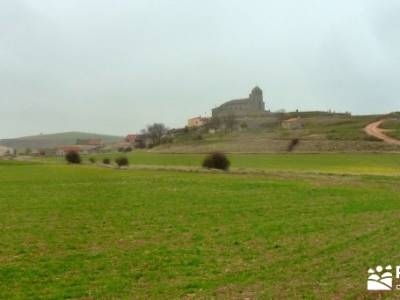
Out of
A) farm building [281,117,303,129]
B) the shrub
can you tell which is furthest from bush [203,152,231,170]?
farm building [281,117,303,129]

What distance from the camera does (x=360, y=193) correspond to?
107 feet

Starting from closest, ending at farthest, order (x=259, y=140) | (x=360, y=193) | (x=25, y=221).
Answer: (x=25, y=221)
(x=360, y=193)
(x=259, y=140)

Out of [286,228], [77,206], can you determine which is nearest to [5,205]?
[77,206]

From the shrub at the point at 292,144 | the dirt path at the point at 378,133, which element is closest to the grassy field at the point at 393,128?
the dirt path at the point at 378,133

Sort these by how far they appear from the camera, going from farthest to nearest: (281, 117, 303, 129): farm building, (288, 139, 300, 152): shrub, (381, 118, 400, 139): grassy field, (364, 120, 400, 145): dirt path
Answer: (281, 117, 303, 129): farm building → (381, 118, 400, 139): grassy field → (288, 139, 300, 152): shrub → (364, 120, 400, 145): dirt path

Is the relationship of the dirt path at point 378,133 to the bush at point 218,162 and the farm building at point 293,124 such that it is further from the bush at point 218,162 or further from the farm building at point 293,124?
the bush at point 218,162

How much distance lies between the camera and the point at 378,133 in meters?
111

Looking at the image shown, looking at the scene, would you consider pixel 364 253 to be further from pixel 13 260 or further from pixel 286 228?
pixel 13 260

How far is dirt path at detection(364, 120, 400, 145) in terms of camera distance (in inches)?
3856

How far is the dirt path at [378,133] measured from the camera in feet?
321

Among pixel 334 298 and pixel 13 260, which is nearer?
pixel 334 298

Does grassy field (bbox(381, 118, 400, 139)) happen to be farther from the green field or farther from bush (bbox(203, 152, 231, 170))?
the green field

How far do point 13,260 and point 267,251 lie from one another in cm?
709

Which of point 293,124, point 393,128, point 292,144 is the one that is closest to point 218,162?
point 292,144
